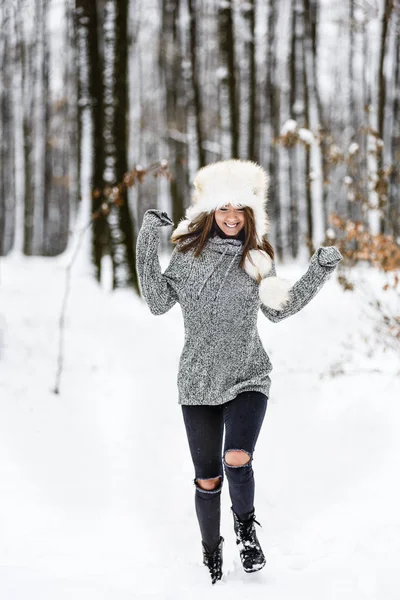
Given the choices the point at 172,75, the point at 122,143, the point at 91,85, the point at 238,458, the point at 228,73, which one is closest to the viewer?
the point at 238,458

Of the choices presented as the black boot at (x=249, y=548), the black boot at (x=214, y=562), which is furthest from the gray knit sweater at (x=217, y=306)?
the black boot at (x=214, y=562)

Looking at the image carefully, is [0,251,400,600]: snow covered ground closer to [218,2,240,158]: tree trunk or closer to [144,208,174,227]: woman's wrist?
[144,208,174,227]: woman's wrist

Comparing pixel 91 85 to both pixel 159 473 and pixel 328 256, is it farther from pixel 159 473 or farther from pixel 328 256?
pixel 328 256

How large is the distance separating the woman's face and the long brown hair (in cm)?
3

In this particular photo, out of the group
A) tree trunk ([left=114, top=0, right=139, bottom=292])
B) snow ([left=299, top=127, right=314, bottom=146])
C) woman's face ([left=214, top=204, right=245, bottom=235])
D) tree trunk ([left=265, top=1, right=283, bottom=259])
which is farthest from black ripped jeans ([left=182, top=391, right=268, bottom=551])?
tree trunk ([left=265, top=1, right=283, bottom=259])

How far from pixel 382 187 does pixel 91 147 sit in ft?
13.5

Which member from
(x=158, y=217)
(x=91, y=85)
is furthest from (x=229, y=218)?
(x=91, y=85)

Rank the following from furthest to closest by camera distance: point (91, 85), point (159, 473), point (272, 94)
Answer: point (272, 94)
point (91, 85)
point (159, 473)

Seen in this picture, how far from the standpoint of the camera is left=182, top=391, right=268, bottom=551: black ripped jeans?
3.09 metres

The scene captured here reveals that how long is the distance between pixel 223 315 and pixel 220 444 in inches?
25.7

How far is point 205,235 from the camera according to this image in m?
3.23

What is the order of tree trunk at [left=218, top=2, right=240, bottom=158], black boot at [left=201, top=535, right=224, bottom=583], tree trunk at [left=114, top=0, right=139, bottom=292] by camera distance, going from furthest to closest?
tree trunk at [left=218, top=2, right=240, bottom=158] → tree trunk at [left=114, top=0, right=139, bottom=292] → black boot at [left=201, top=535, right=224, bottom=583]

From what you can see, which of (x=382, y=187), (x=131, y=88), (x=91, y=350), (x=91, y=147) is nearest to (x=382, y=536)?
(x=91, y=350)

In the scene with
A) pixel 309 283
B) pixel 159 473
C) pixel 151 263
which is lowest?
pixel 159 473
